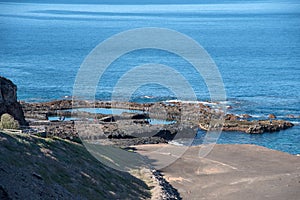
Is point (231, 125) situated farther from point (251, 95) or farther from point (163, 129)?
point (251, 95)

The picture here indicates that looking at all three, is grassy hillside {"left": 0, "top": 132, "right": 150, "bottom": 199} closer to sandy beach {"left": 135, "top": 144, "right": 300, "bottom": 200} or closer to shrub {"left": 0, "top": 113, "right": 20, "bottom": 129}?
sandy beach {"left": 135, "top": 144, "right": 300, "bottom": 200}

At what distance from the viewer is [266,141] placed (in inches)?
2200

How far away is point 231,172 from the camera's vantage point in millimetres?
41250

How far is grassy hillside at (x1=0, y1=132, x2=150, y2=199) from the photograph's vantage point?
2688cm

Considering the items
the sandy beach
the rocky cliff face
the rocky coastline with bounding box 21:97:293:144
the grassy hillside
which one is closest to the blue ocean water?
the rocky coastline with bounding box 21:97:293:144

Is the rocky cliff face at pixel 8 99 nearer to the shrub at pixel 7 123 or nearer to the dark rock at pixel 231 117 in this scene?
the shrub at pixel 7 123

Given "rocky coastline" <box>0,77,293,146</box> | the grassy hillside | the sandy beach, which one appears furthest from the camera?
"rocky coastline" <box>0,77,293,146</box>

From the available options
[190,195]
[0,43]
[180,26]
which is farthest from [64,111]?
[180,26]

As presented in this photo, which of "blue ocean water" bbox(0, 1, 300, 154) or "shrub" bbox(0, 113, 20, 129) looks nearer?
"shrub" bbox(0, 113, 20, 129)

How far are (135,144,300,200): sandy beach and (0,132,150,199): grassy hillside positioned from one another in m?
3.93

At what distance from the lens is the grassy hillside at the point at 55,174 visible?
1058 inches

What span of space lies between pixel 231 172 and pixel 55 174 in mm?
14515

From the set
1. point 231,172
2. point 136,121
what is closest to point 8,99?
point 231,172

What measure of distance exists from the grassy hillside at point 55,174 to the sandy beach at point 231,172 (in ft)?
12.9
